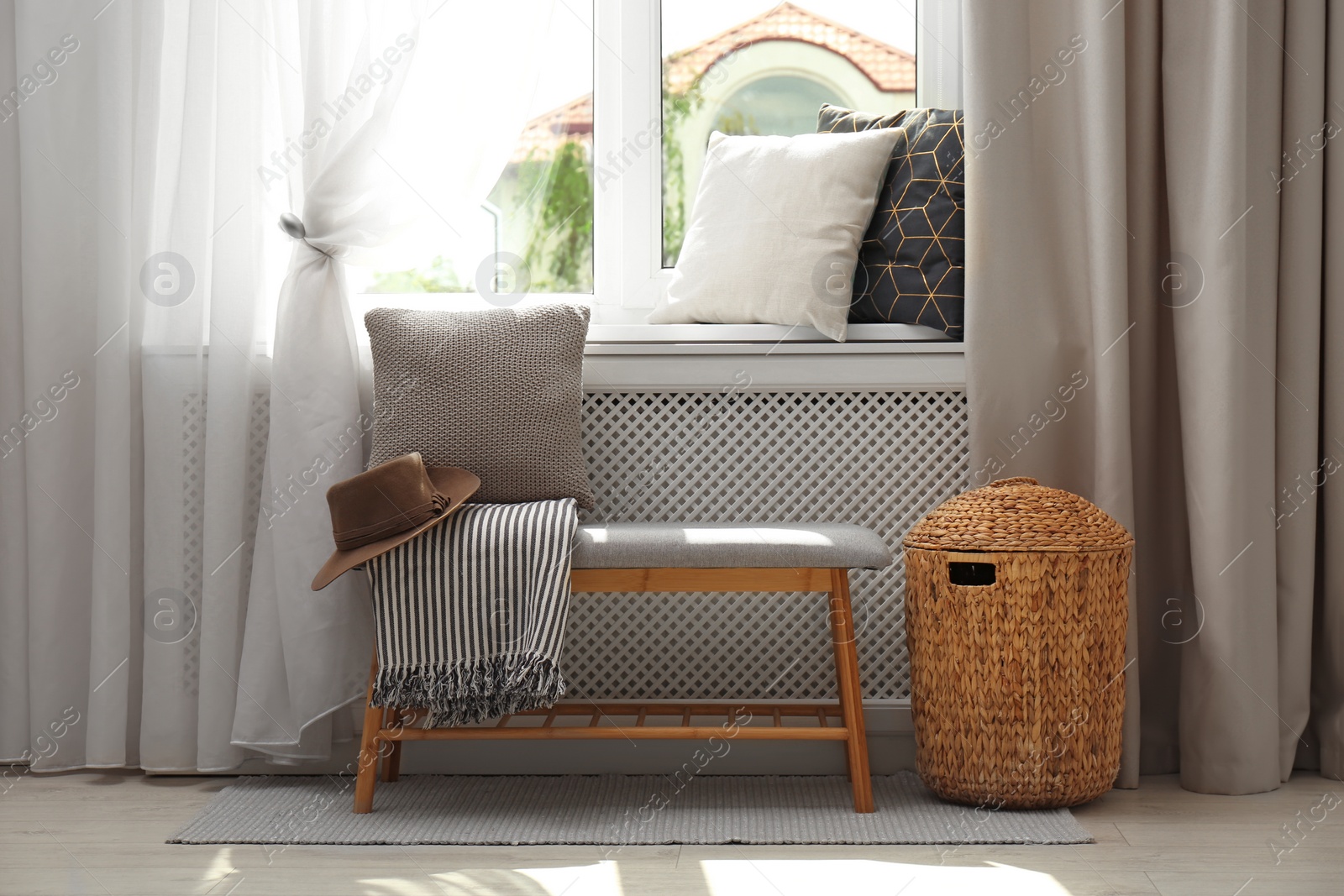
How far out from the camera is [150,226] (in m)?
1.95

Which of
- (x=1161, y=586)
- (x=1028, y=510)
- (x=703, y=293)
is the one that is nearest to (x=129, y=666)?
(x=703, y=293)

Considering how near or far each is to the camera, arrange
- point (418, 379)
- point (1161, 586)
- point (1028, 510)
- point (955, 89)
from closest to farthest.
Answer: point (1028, 510), point (418, 379), point (1161, 586), point (955, 89)

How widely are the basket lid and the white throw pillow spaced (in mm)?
421

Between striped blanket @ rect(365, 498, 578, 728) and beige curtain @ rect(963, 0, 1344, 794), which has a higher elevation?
beige curtain @ rect(963, 0, 1344, 794)

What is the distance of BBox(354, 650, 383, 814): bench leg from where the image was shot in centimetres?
170

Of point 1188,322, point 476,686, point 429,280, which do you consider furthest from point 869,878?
point 429,280

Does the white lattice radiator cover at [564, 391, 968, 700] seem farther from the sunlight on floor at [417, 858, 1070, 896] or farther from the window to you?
the sunlight on floor at [417, 858, 1070, 896]

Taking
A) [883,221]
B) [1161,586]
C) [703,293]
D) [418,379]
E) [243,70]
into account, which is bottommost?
[1161,586]

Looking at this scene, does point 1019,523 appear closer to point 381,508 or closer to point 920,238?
point 920,238

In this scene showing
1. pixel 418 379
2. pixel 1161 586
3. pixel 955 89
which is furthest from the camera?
pixel 955 89

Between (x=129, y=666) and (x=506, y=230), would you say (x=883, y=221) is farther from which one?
(x=129, y=666)

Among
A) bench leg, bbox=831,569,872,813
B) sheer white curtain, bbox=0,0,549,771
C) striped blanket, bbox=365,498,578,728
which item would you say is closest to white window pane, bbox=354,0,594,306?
sheer white curtain, bbox=0,0,549,771

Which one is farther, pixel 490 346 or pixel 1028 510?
pixel 490 346

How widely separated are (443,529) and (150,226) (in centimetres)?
86
